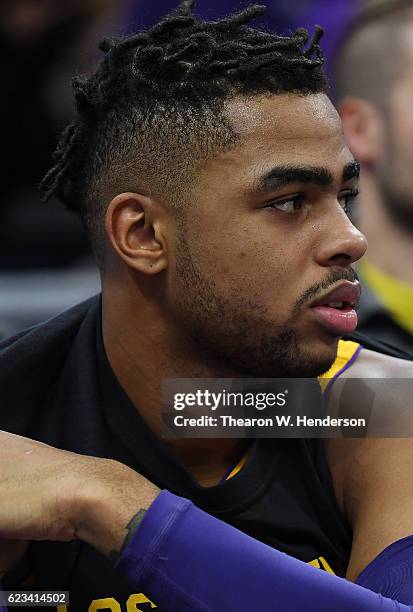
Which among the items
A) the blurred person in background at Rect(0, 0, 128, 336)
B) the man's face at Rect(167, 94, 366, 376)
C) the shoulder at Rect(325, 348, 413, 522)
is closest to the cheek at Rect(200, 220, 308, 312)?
the man's face at Rect(167, 94, 366, 376)

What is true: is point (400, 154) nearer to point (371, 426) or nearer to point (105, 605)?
point (371, 426)

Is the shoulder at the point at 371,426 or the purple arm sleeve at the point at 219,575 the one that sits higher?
the shoulder at the point at 371,426

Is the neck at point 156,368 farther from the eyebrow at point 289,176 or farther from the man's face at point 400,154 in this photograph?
the man's face at point 400,154

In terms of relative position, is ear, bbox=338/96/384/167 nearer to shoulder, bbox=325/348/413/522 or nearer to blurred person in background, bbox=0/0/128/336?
blurred person in background, bbox=0/0/128/336

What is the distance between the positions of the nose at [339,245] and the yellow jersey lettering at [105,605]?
64 cm

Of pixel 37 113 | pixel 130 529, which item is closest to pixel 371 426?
pixel 130 529

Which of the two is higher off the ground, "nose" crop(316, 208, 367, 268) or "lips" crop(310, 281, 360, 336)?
"nose" crop(316, 208, 367, 268)

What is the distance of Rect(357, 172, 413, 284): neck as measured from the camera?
3.17m

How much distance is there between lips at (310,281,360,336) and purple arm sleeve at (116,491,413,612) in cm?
41

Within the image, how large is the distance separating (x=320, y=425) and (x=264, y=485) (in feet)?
0.47

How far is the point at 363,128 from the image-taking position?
342cm

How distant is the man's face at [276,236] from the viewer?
1649mm

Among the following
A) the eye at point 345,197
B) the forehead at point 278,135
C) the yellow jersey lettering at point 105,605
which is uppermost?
the forehead at point 278,135

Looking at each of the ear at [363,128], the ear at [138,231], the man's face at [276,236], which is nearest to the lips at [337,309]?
the man's face at [276,236]
